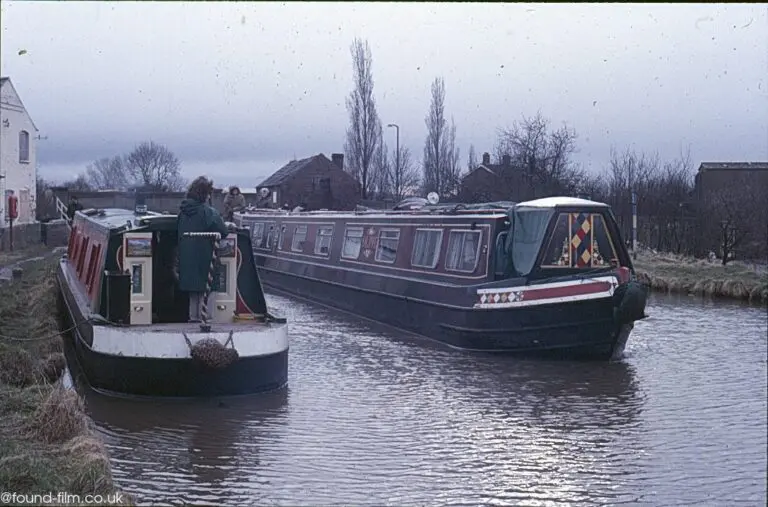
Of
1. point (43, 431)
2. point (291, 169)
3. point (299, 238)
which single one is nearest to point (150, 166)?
point (299, 238)

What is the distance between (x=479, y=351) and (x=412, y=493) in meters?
5.82

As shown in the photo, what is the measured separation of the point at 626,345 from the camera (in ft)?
40.7

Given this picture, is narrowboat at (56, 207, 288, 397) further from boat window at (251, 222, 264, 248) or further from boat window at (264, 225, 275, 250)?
boat window at (251, 222, 264, 248)

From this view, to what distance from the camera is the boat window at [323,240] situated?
19.3 meters

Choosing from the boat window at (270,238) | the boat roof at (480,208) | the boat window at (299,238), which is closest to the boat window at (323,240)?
the boat roof at (480,208)

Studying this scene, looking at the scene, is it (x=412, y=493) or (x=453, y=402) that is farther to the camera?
(x=453, y=402)

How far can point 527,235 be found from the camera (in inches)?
490

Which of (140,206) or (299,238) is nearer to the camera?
(140,206)

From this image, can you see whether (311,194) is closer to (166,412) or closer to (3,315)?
(3,315)

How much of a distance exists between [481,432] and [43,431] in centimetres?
344

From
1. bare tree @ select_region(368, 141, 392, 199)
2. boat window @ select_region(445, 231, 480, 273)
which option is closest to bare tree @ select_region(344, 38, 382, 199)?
bare tree @ select_region(368, 141, 392, 199)

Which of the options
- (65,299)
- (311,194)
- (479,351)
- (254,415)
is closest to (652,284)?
(479,351)

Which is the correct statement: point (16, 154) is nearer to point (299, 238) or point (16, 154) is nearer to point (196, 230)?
point (299, 238)

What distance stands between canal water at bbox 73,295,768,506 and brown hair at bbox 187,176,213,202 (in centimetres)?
187
